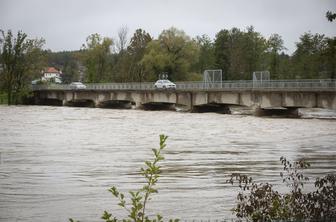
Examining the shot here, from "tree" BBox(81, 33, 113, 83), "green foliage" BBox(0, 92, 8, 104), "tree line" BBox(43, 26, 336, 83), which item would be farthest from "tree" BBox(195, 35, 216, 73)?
"green foliage" BBox(0, 92, 8, 104)

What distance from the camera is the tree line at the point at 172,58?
84.2m

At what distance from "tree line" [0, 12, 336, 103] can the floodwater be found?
48.8 m

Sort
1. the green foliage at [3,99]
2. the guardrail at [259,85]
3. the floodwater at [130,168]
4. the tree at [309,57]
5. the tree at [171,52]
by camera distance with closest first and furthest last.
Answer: the floodwater at [130,168] < the guardrail at [259,85] < the tree at [309,57] < the green foliage at [3,99] < the tree at [171,52]

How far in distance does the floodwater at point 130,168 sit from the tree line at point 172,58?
48760 mm

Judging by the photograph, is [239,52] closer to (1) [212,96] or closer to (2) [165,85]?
(2) [165,85]

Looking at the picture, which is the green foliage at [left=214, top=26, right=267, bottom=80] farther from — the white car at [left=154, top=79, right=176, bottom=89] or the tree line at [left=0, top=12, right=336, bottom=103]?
the white car at [left=154, top=79, right=176, bottom=89]

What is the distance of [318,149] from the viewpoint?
78.5 ft

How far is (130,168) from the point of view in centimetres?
1730

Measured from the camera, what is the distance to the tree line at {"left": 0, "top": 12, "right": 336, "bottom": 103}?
8425 centimetres

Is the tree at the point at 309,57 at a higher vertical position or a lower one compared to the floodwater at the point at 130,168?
higher

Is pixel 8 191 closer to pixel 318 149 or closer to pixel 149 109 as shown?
pixel 318 149

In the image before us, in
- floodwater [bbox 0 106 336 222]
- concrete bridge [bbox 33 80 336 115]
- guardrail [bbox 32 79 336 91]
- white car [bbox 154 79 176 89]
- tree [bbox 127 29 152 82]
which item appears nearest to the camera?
floodwater [bbox 0 106 336 222]

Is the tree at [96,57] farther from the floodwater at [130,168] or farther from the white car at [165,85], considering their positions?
the floodwater at [130,168]

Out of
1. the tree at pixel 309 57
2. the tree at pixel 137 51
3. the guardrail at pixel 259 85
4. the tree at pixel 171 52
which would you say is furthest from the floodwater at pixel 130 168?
the tree at pixel 137 51
